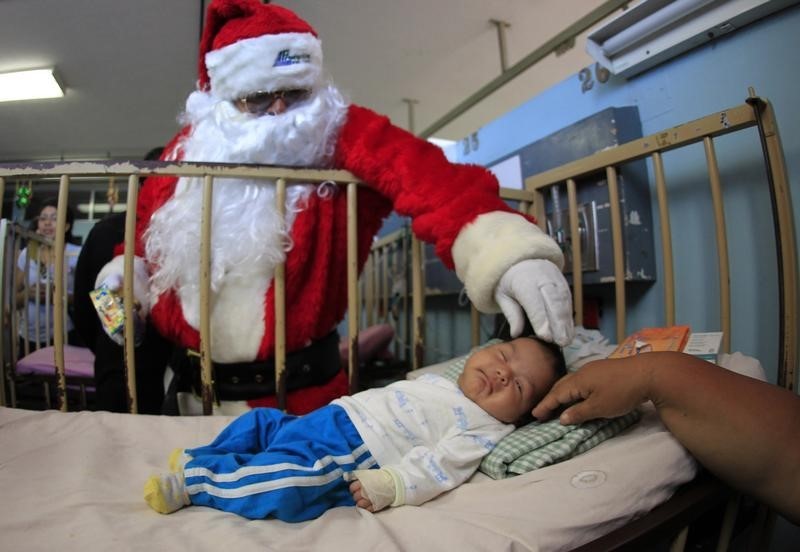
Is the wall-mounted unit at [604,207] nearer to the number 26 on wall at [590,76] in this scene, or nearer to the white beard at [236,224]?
the number 26 on wall at [590,76]

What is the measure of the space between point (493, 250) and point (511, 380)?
24 cm

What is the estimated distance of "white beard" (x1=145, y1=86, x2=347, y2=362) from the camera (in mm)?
909

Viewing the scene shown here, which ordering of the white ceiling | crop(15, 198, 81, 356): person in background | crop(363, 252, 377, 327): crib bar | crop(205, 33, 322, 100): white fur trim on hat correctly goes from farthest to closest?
crop(363, 252, 377, 327): crib bar, crop(15, 198, 81, 356): person in background, the white ceiling, crop(205, 33, 322, 100): white fur trim on hat

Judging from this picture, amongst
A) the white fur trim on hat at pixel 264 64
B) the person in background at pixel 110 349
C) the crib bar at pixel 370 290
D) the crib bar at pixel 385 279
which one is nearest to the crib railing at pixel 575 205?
the person in background at pixel 110 349

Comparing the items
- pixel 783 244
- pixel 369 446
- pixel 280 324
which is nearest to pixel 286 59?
pixel 280 324

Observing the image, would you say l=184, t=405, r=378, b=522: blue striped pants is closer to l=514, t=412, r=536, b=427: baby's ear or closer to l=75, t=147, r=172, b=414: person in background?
l=514, t=412, r=536, b=427: baby's ear

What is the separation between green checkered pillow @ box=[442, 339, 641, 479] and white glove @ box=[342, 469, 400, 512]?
7.0 inches

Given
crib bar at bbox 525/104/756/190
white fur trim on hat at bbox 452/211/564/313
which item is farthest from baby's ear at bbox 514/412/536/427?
crib bar at bbox 525/104/756/190

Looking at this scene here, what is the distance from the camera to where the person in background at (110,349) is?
3.14 ft

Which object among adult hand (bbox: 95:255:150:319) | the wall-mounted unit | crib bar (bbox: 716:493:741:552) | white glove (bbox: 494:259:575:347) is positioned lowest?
crib bar (bbox: 716:493:741:552)

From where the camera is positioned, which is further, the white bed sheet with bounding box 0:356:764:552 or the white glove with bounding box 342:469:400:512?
the white glove with bounding box 342:469:400:512

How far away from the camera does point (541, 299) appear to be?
2.35 feet

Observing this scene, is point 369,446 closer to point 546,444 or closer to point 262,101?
point 546,444

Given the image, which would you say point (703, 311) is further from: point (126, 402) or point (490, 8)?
point (126, 402)
